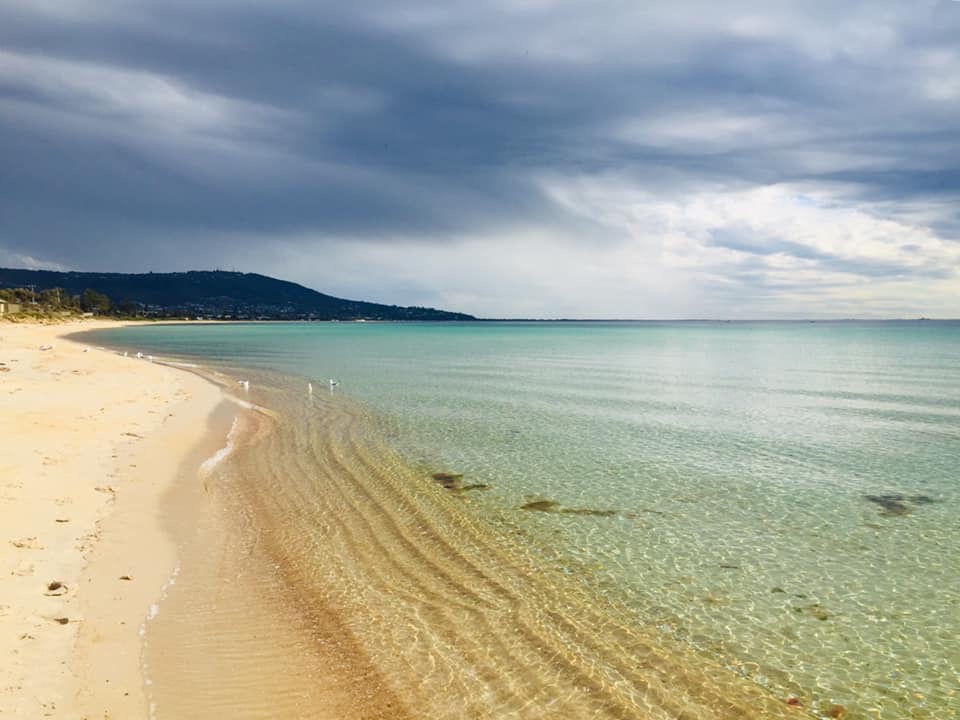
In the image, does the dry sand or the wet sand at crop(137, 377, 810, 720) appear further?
the wet sand at crop(137, 377, 810, 720)

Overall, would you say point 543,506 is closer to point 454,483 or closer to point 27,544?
point 454,483

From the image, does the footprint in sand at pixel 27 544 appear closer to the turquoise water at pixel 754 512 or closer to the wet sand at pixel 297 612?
the wet sand at pixel 297 612

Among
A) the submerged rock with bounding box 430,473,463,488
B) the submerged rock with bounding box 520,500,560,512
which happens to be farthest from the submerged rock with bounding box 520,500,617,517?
the submerged rock with bounding box 430,473,463,488

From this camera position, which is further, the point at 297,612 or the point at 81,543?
the point at 81,543

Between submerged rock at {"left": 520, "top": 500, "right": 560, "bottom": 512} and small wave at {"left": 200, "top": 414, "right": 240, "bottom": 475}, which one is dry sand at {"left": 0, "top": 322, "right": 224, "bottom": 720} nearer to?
small wave at {"left": 200, "top": 414, "right": 240, "bottom": 475}

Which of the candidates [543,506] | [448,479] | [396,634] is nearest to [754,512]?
[543,506]

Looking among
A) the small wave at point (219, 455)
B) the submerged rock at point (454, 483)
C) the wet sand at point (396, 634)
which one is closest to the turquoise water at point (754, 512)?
the submerged rock at point (454, 483)

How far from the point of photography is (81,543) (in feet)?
38.7

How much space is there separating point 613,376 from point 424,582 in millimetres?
44459

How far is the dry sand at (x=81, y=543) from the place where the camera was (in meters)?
7.45

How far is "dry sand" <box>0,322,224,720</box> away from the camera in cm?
745

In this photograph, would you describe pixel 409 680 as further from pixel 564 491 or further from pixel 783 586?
pixel 564 491

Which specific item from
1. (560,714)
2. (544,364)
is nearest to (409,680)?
(560,714)

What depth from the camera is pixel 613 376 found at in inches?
2120
